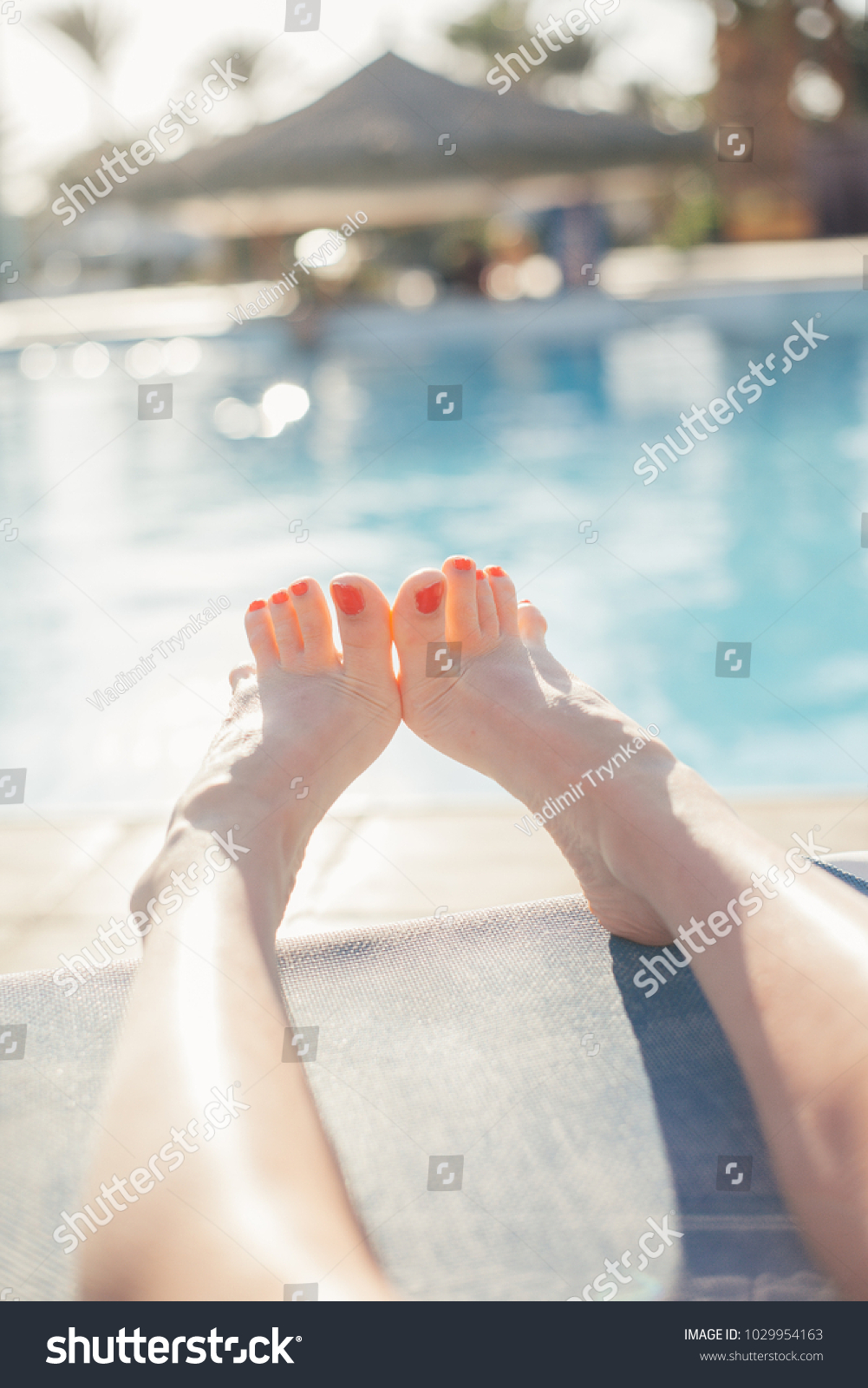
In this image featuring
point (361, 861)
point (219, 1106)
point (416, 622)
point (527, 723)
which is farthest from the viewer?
point (361, 861)

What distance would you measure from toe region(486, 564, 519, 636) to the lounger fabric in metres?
0.56

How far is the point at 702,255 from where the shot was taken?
50.3 ft

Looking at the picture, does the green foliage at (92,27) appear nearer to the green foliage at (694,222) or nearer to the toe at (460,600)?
the green foliage at (694,222)

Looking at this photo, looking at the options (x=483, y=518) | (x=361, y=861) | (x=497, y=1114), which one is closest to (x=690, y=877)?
(x=497, y=1114)

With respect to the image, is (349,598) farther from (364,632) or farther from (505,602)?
(505,602)

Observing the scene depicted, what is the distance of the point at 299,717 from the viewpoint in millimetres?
1668

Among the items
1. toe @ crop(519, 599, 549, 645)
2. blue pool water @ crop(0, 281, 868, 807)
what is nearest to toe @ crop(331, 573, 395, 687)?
toe @ crop(519, 599, 549, 645)

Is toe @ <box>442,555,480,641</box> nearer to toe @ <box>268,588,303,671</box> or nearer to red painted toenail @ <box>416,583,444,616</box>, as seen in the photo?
red painted toenail @ <box>416,583,444,616</box>

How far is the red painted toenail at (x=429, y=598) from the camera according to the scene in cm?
171

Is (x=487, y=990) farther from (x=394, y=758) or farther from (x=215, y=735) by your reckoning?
(x=394, y=758)

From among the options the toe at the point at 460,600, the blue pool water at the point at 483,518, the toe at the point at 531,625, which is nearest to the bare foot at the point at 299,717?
the toe at the point at 460,600

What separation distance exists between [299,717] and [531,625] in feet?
1.51

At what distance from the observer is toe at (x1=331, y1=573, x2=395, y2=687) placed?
67.5 inches
